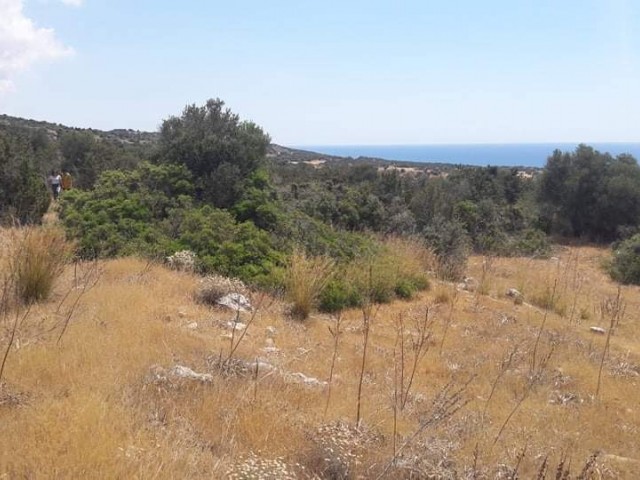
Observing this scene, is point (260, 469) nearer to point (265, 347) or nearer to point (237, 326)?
point (265, 347)

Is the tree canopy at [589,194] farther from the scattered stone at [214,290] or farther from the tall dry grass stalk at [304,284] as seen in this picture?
the scattered stone at [214,290]

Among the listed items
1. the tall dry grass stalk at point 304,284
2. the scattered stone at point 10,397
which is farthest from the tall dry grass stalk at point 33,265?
the tall dry grass stalk at point 304,284

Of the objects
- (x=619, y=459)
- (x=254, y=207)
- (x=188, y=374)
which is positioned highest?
(x=254, y=207)

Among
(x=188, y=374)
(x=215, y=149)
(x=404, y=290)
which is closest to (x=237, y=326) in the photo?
(x=188, y=374)

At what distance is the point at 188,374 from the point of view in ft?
12.1

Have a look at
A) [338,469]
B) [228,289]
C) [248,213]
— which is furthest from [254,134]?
[338,469]

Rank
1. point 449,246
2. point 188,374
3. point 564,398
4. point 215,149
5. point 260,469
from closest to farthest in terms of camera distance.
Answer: point 260,469, point 188,374, point 564,398, point 215,149, point 449,246

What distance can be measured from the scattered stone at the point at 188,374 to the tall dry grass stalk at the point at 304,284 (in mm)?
3003

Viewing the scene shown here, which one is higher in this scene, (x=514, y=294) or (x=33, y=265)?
(x=33, y=265)

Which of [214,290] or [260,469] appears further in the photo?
[214,290]

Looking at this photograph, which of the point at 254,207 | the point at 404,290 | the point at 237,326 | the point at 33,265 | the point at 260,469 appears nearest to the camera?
the point at 260,469

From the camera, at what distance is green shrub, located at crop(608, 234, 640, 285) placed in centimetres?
1535

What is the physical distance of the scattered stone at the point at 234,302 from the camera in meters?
6.33

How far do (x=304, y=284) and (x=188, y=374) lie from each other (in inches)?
128
